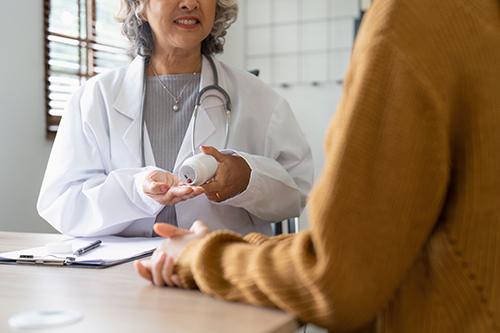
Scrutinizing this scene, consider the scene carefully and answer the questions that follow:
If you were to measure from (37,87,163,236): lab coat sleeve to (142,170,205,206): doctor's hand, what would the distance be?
53 millimetres

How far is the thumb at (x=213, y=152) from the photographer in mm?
1193

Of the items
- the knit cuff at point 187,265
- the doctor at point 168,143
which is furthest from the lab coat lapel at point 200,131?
the knit cuff at point 187,265

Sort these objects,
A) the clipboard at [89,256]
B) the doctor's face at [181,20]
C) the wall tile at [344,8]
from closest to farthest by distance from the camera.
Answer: the clipboard at [89,256]
the doctor's face at [181,20]
the wall tile at [344,8]

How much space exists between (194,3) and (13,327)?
1.08 meters

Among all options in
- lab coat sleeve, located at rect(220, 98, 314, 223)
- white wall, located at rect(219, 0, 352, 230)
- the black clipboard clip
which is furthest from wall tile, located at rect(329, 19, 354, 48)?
the black clipboard clip

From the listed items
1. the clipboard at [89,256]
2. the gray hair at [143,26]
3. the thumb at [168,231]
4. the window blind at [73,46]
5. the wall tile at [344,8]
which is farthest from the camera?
the wall tile at [344,8]

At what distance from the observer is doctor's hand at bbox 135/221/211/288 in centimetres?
77

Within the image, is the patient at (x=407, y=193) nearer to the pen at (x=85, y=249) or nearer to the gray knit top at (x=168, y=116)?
the pen at (x=85, y=249)

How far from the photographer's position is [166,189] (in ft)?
3.99

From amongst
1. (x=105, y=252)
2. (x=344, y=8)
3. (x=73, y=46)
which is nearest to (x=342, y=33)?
(x=344, y=8)

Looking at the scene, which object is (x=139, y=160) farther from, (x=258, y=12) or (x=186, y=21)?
(x=258, y=12)

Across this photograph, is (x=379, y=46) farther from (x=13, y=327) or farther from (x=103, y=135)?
(x=103, y=135)

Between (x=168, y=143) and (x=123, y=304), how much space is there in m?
0.85

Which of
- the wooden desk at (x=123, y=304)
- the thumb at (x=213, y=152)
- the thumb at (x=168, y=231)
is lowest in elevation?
the wooden desk at (x=123, y=304)
